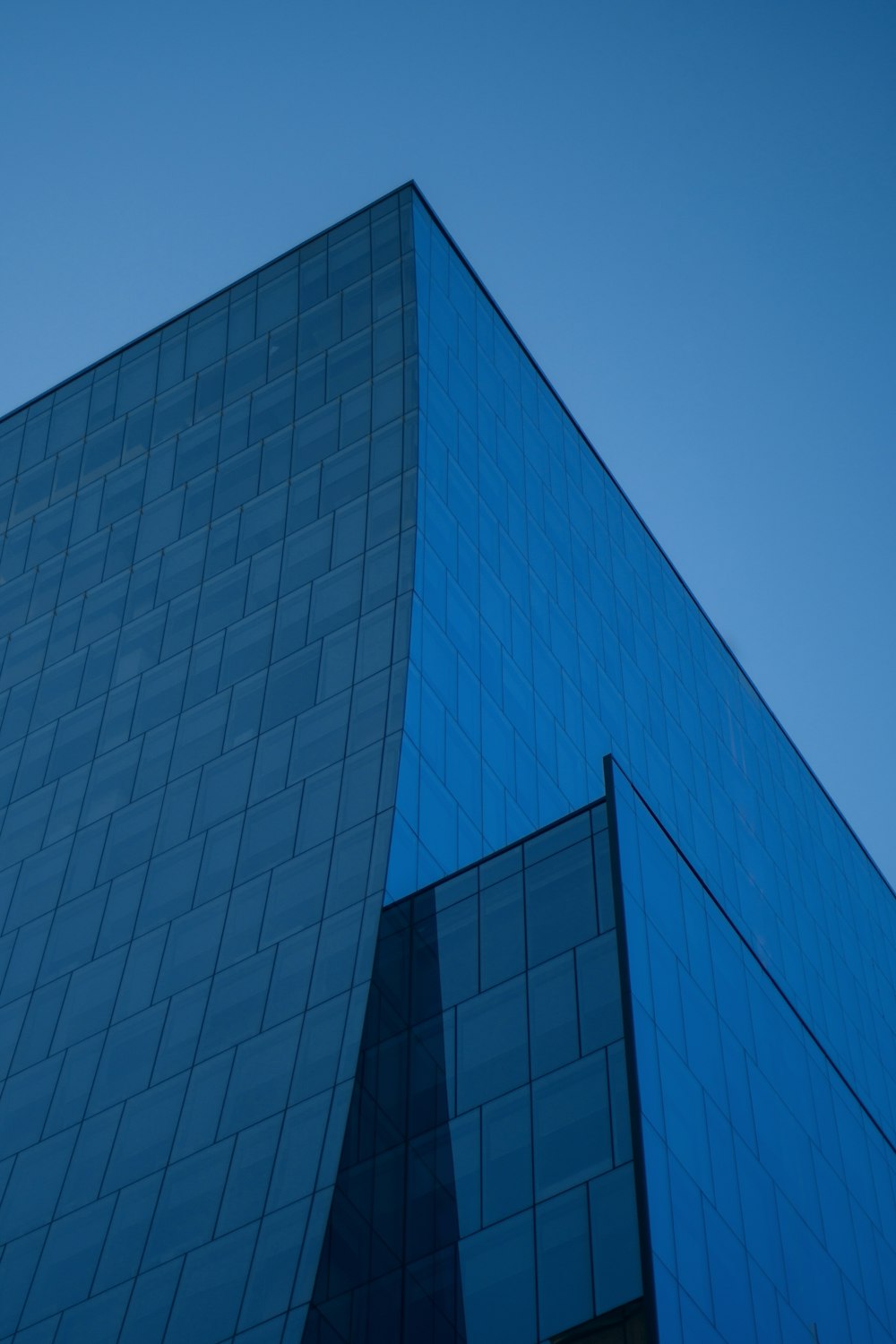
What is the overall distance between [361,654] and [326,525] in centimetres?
574

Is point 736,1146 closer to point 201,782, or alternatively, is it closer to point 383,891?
point 383,891

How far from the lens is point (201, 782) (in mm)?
42656

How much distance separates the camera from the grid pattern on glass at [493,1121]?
92.0 ft

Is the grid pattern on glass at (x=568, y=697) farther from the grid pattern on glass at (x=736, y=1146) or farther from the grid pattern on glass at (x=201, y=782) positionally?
the grid pattern on glass at (x=736, y=1146)

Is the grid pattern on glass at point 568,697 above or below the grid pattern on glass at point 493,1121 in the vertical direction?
above

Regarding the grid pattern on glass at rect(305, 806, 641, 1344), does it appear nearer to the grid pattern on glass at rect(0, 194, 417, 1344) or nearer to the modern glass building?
the modern glass building

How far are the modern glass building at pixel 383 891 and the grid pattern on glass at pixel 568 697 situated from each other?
0.63ft

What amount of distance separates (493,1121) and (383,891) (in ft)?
22.1

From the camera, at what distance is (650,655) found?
57.1 metres

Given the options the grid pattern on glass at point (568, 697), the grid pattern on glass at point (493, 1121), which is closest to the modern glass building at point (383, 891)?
the grid pattern on glass at point (493, 1121)

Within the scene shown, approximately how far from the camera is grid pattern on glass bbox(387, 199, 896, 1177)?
137ft

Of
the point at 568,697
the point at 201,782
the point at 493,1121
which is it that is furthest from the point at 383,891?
the point at 568,697

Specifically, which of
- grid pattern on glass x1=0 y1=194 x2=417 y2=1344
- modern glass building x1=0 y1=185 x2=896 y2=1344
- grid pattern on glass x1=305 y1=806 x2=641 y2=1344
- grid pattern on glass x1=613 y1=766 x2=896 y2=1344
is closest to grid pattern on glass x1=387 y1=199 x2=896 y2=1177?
Answer: modern glass building x1=0 y1=185 x2=896 y2=1344

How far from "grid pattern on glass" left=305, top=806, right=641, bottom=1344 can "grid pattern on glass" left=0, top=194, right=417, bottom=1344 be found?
0.76 metres
